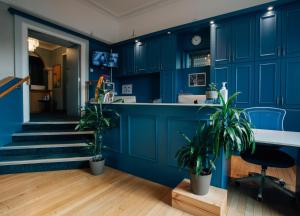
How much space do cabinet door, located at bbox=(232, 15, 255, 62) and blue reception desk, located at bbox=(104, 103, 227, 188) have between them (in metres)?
2.15

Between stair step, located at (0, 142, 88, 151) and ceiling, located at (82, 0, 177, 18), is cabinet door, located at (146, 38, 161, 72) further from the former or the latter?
stair step, located at (0, 142, 88, 151)

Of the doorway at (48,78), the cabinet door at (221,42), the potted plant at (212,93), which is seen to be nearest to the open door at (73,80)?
the doorway at (48,78)

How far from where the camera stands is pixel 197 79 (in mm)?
4066

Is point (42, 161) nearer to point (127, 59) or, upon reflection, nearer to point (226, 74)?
point (127, 59)

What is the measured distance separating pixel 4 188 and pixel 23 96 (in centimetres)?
207

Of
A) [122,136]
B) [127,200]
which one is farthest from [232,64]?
[127,200]

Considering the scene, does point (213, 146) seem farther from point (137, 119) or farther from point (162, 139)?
point (137, 119)

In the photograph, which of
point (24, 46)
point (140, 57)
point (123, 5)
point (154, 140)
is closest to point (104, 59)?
point (140, 57)

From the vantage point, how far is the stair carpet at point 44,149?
8.65 feet

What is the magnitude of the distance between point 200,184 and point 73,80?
4459mm

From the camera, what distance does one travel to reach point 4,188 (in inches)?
84.4

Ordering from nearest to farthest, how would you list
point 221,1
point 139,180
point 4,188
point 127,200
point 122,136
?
point 127,200 < point 4,188 < point 139,180 < point 122,136 < point 221,1

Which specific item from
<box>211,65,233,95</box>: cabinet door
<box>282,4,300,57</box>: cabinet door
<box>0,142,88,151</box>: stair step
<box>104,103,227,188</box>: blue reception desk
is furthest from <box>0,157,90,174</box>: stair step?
<box>282,4,300,57</box>: cabinet door

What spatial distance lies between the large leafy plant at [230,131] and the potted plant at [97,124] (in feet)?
5.30
